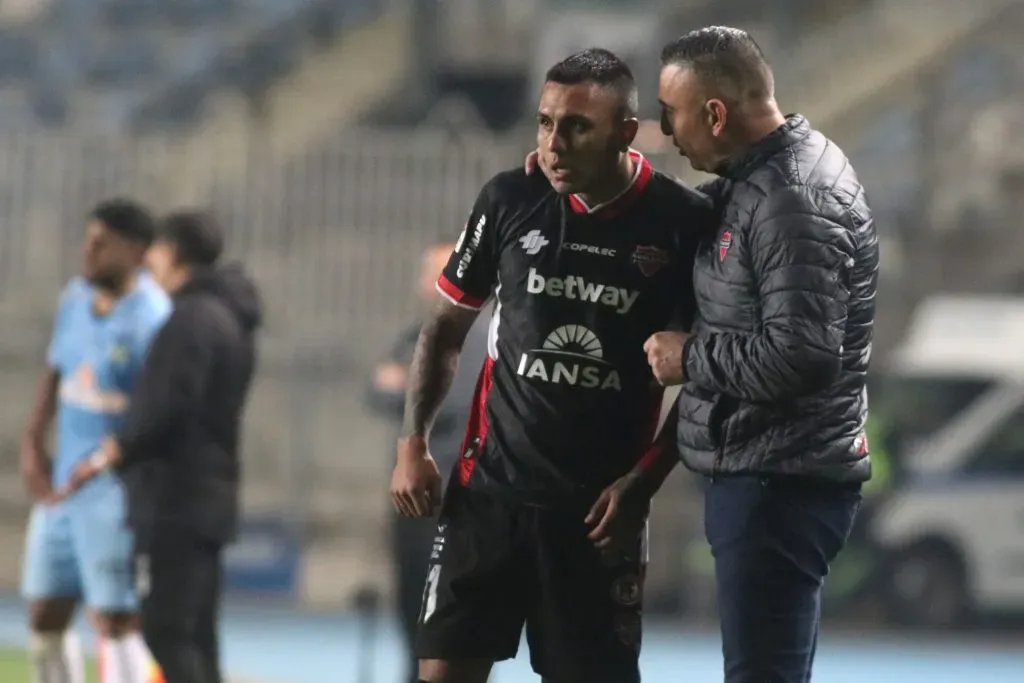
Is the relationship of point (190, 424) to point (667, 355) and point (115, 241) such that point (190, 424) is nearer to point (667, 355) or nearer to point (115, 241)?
point (115, 241)

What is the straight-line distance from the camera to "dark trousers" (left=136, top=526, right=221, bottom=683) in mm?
6863

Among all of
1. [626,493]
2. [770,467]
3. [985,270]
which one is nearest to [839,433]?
[770,467]

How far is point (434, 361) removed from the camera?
5.06 metres

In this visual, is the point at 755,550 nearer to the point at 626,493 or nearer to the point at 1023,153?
the point at 626,493

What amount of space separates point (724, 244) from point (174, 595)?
2.97 meters

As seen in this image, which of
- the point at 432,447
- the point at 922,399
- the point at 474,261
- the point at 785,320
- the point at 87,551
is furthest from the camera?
the point at 922,399

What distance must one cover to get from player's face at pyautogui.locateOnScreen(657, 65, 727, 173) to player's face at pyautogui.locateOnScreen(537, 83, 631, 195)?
0.13 metres

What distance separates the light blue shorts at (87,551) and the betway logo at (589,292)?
2834 millimetres

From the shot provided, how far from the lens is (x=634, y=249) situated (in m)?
4.87

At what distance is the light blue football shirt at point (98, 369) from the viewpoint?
7367 mm

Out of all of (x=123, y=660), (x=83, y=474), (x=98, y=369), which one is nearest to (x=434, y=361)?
(x=83, y=474)

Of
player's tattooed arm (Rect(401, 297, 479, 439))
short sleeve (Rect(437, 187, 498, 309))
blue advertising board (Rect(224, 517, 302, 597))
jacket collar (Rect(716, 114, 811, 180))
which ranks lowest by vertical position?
blue advertising board (Rect(224, 517, 302, 597))

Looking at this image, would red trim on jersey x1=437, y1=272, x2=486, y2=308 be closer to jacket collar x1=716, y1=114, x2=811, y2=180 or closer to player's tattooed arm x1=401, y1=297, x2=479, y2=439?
player's tattooed arm x1=401, y1=297, x2=479, y2=439

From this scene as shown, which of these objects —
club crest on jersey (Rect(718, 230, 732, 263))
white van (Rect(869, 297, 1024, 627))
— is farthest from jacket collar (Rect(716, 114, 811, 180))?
white van (Rect(869, 297, 1024, 627))
